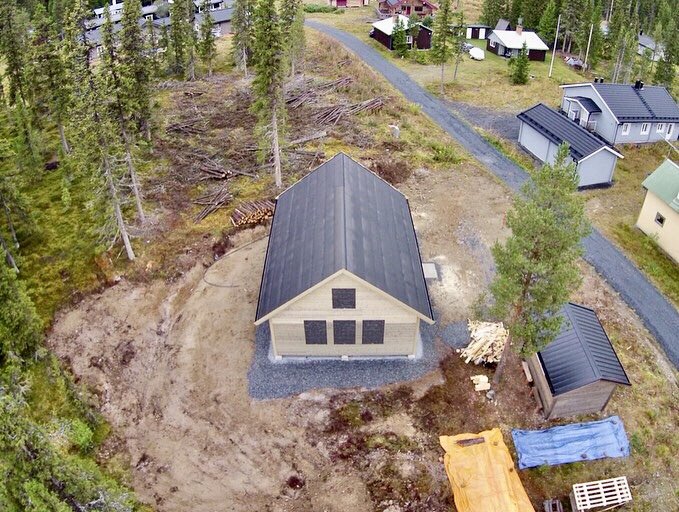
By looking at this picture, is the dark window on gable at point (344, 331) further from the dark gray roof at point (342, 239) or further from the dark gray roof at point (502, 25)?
the dark gray roof at point (502, 25)

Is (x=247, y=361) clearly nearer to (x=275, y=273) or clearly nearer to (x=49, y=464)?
(x=275, y=273)

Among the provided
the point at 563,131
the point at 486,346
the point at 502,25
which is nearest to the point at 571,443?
the point at 486,346

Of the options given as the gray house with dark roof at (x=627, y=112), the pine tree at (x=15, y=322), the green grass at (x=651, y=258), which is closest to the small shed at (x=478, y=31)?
the gray house with dark roof at (x=627, y=112)

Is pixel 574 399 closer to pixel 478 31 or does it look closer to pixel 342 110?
pixel 342 110

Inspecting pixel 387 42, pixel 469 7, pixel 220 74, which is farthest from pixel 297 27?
pixel 469 7

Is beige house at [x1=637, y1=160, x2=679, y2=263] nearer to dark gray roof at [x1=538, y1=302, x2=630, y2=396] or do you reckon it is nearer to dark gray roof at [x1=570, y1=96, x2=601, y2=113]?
dark gray roof at [x1=538, y1=302, x2=630, y2=396]

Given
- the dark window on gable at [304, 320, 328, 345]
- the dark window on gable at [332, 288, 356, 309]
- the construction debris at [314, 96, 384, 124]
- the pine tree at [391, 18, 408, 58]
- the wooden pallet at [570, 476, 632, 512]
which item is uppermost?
the pine tree at [391, 18, 408, 58]

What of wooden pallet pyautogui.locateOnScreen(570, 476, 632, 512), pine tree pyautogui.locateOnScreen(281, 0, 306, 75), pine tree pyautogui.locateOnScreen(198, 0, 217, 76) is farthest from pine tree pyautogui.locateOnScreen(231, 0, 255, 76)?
wooden pallet pyautogui.locateOnScreen(570, 476, 632, 512)
